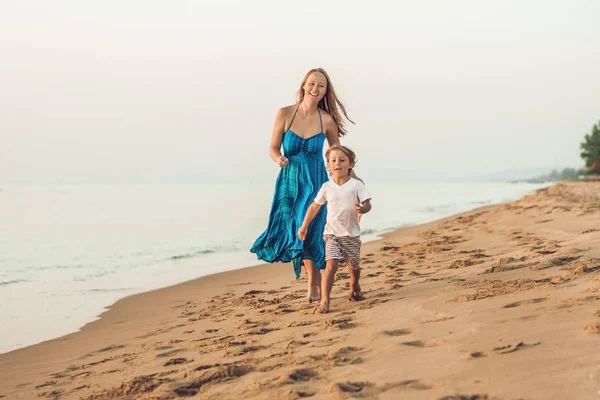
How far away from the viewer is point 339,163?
4848mm

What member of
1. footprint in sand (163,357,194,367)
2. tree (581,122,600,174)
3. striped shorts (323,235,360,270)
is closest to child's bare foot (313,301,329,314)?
striped shorts (323,235,360,270)

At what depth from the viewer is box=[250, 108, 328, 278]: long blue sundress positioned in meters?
5.28

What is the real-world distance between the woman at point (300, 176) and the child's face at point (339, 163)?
43cm

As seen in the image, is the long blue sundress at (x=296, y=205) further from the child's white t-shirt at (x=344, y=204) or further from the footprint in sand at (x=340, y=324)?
the footprint in sand at (x=340, y=324)

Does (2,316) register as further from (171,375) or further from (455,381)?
(455,381)

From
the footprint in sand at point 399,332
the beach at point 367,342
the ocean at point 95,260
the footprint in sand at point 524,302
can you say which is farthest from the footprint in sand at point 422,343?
the ocean at point 95,260

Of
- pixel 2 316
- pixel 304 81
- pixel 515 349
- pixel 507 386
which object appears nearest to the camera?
pixel 507 386

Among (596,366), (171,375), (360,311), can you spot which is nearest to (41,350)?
(171,375)

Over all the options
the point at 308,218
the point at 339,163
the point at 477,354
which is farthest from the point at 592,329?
the point at 308,218

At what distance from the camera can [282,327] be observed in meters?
4.45

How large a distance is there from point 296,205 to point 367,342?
6.33 ft

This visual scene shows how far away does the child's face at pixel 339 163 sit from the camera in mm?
4848

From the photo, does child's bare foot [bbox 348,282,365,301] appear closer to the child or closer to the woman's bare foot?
the child

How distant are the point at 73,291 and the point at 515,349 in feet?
21.6
